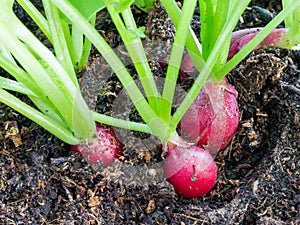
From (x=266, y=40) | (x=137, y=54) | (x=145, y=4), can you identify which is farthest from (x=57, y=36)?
(x=266, y=40)

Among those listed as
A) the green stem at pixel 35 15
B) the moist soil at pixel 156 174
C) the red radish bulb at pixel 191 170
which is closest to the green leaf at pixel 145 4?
the moist soil at pixel 156 174

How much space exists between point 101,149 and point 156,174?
0.13m

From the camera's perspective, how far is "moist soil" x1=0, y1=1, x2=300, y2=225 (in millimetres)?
1093

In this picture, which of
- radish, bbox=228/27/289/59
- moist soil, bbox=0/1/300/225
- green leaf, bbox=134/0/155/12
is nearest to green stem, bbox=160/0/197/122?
moist soil, bbox=0/1/300/225

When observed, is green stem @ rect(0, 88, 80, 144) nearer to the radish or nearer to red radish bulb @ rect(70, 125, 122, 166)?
red radish bulb @ rect(70, 125, 122, 166)

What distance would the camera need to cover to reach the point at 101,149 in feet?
3.73

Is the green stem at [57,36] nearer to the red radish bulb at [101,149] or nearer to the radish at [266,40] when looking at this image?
the red radish bulb at [101,149]

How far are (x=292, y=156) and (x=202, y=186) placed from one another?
0.22 meters

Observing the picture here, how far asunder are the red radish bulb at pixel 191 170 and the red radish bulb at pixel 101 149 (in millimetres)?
117

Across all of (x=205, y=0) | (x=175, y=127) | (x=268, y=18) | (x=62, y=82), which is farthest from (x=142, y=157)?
(x=268, y=18)

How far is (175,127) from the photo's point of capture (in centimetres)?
112

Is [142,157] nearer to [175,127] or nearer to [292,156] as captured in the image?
[175,127]

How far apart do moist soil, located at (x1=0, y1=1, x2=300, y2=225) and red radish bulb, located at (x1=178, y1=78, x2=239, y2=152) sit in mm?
56

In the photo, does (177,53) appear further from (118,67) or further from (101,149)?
(101,149)
